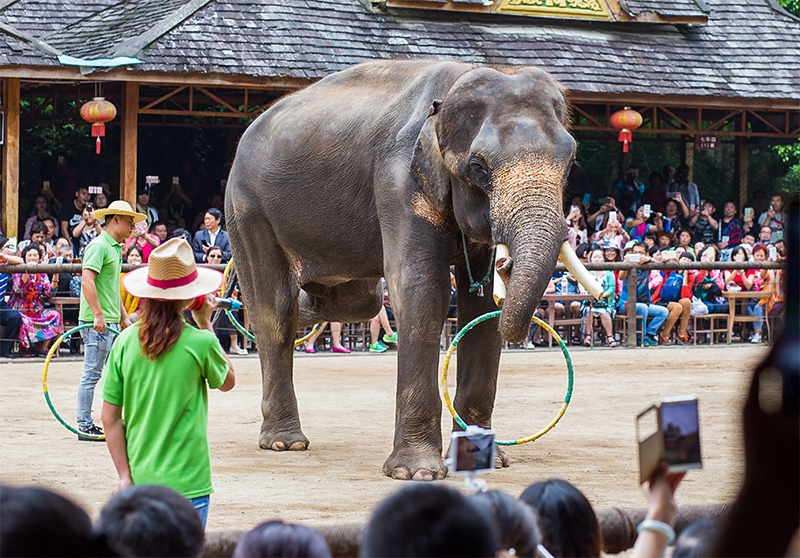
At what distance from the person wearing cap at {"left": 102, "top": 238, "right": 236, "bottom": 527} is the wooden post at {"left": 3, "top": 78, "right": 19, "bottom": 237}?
12701mm

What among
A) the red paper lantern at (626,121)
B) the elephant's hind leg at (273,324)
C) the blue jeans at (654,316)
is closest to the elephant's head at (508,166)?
the elephant's hind leg at (273,324)

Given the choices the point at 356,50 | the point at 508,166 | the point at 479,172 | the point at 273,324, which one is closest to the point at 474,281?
the point at 479,172

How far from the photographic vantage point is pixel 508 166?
7.20m

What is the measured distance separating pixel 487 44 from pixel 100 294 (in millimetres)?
11599

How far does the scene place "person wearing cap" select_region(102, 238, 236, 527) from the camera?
14.8 ft

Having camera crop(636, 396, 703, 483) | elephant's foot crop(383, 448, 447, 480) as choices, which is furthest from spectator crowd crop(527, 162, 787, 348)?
camera crop(636, 396, 703, 483)

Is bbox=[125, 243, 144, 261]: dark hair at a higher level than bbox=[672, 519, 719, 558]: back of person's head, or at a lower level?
lower

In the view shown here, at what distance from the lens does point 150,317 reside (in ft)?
15.0

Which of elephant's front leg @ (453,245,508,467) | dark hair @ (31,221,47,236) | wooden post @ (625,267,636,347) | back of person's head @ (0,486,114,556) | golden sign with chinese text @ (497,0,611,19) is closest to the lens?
back of person's head @ (0,486,114,556)

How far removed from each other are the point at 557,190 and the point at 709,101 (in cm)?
1352

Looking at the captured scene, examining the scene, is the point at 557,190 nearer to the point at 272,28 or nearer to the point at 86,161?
the point at 272,28

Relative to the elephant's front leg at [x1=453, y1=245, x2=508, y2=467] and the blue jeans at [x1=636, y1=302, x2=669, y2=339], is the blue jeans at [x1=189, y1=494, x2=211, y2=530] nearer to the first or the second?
the elephant's front leg at [x1=453, y1=245, x2=508, y2=467]

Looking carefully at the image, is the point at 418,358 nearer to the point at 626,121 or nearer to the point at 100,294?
the point at 100,294

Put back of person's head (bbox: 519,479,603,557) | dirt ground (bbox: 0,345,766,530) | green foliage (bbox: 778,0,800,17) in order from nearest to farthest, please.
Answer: back of person's head (bbox: 519,479,603,557) → dirt ground (bbox: 0,345,766,530) → green foliage (bbox: 778,0,800,17)
